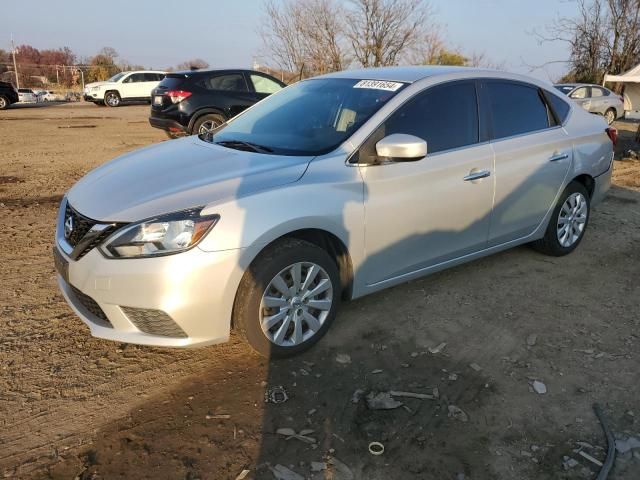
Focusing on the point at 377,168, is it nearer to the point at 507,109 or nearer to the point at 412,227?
the point at 412,227

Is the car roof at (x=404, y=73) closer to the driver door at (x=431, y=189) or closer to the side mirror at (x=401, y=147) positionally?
the driver door at (x=431, y=189)

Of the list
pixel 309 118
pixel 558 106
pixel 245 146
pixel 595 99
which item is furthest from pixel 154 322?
pixel 595 99

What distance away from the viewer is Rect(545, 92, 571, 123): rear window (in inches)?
181

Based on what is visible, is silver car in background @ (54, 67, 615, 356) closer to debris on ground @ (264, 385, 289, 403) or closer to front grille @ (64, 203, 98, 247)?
front grille @ (64, 203, 98, 247)

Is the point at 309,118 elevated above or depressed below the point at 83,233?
above

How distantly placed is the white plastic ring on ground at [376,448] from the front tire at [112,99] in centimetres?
2692

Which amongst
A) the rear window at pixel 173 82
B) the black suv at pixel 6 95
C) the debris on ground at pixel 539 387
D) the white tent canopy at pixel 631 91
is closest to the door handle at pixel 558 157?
the debris on ground at pixel 539 387

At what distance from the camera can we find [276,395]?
285cm

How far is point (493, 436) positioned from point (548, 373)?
75 cm

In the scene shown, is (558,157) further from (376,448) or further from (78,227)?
(78,227)

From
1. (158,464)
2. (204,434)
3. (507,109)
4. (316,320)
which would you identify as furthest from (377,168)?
(158,464)

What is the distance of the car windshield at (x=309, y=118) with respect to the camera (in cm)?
344

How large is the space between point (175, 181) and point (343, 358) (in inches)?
56.5

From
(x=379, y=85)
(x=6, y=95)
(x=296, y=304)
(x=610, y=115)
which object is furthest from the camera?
(x=6, y=95)
